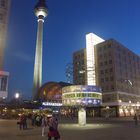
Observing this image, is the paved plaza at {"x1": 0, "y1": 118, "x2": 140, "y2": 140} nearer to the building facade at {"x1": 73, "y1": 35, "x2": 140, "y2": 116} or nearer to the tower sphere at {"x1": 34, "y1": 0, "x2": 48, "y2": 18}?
the building facade at {"x1": 73, "y1": 35, "x2": 140, "y2": 116}

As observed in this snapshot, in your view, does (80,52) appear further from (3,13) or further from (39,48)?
Answer: (3,13)

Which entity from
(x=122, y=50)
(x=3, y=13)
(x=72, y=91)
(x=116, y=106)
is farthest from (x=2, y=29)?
(x=122, y=50)

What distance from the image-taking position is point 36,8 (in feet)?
497

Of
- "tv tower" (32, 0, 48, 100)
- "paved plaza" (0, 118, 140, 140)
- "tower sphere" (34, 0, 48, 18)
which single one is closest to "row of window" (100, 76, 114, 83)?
"tv tower" (32, 0, 48, 100)

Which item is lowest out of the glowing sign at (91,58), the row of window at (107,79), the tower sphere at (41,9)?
the row of window at (107,79)

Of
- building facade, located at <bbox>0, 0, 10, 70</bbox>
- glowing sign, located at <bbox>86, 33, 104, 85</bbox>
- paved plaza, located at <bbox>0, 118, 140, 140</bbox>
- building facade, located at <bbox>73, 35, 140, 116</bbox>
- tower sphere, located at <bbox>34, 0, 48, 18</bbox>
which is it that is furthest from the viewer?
tower sphere, located at <bbox>34, 0, 48, 18</bbox>

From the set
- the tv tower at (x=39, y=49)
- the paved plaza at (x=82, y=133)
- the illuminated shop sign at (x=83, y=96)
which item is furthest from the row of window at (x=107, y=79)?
the paved plaza at (x=82, y=133)

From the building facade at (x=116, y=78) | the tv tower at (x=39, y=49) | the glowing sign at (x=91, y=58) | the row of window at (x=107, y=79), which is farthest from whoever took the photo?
the tv tower at (x=39, y=49)

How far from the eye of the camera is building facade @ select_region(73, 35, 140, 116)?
306ft

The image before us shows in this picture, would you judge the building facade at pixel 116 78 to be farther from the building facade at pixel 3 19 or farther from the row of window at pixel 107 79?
the building facade at pixel 3 19

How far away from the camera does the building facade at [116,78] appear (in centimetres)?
9312

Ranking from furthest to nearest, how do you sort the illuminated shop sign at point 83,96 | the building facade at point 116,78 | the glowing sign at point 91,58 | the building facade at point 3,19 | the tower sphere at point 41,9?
1. the tower sphere at point 41,9
2. the glowing sign at point 91,58
3. the building facade at point 116,78
4. the building facade at point 3,19
5. the illuminated shop sign at point 83,96

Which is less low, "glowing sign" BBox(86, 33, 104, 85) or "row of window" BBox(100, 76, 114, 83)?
"glowing sign" BBox(86, 33, 104, 85)

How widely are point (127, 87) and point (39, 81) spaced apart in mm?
50786
